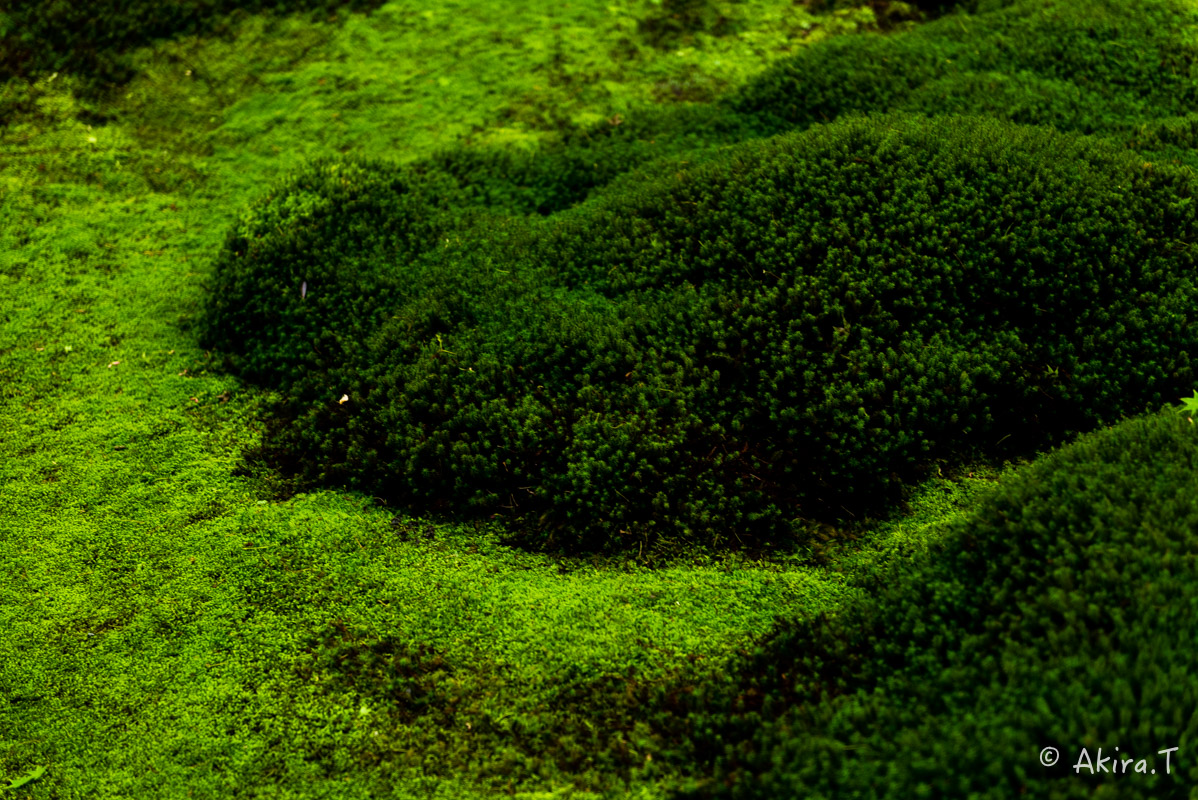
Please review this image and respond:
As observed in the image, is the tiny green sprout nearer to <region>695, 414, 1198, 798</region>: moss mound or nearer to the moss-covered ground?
<region>695, 414, 1198, 798</region>: moss mound

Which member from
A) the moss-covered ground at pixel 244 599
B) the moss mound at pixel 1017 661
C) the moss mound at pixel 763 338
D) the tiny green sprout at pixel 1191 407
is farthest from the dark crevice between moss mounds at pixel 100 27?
the tiny green sprout at pixel 1191 407

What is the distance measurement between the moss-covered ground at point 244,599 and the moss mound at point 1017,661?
0.37 metres

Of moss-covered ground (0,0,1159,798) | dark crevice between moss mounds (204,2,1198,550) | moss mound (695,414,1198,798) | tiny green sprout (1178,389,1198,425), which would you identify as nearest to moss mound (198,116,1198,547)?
dark crevice between moss mounds (204,2,1198,550)

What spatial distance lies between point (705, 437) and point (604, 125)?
408 centimetres

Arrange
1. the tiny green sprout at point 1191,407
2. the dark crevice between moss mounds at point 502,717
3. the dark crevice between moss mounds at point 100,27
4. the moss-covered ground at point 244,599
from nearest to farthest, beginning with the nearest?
the dark crevice between moss mounds at point 502,717, the moss-covered ground at point 244,599, the tiny green sprout at point 1191,407, the dark crevice between moss mounds at point 100,27

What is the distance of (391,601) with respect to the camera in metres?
4.37

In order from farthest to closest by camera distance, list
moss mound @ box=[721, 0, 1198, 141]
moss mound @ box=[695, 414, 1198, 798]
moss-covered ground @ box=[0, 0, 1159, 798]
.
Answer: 1. moss mound @ box=[721, 0, 1198, 141]
2. moss-covered ground @ box=[0, 0, 1159, 798]
3. moss mound @ box=[695, 414, 1198, 798]

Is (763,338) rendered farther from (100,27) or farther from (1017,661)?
(100,27)

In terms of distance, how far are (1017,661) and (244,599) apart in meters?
3.64

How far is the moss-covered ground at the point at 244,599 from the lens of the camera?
3.72 m

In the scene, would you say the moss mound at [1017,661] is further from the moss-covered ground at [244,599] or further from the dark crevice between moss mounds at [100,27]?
the dark crevice between moss mounds at [100,27]

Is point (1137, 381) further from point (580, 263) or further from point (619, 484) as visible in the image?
point (580, 263)

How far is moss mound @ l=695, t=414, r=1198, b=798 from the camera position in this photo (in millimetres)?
2912

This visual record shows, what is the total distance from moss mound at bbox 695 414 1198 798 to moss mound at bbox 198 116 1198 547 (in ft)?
2.62
